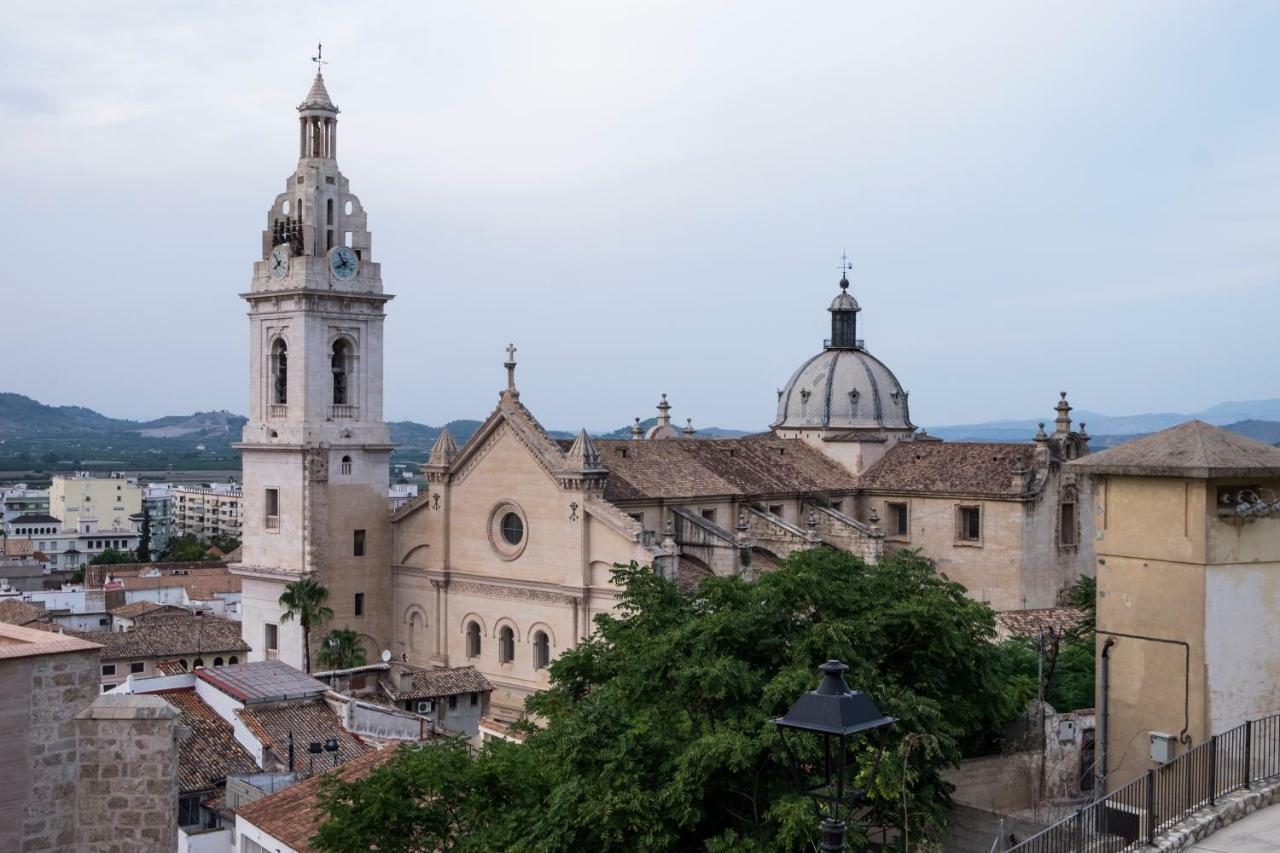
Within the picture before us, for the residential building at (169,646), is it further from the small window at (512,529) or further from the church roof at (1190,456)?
the church roof at (1190,456)

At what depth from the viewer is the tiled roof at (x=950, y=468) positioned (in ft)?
172

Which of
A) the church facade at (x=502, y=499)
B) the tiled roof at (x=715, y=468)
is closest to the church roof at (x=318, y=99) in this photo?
the church facade at (x=502, y=499)

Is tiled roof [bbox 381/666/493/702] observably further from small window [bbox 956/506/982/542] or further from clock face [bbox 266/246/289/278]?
small window [bbox 956/506/982/542]

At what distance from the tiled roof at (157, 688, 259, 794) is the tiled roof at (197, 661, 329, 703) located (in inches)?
26.9

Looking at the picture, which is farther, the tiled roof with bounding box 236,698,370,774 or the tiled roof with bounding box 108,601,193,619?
the tiled roof with bounding box 108,601,193,619

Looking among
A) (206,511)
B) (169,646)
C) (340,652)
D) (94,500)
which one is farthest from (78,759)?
(206,511)

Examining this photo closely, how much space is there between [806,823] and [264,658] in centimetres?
3633

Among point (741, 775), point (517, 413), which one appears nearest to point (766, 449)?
point (517, 413)

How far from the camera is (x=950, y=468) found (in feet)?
179

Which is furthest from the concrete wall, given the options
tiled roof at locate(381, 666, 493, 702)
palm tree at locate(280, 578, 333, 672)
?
palm tree at locate(280, 578, 333, 672)

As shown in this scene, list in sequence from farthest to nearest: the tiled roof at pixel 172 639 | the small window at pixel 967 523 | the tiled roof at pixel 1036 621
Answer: the tiled roof at pixel 172 639 < the small window at pixel 967 523 < the tiled roof at pixel 1036 621

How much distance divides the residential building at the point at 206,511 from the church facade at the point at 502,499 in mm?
122573

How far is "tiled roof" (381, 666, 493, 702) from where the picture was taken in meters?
41.6

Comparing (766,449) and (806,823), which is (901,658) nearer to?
(806,823)
